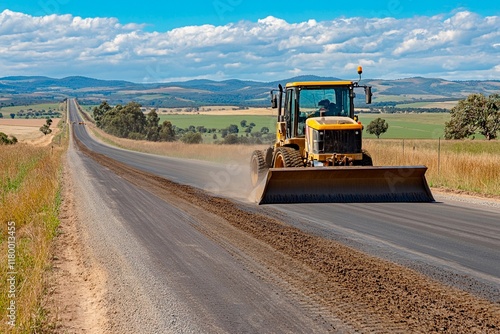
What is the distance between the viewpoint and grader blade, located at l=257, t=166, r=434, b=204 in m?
13.0

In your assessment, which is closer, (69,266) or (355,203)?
(69,266)

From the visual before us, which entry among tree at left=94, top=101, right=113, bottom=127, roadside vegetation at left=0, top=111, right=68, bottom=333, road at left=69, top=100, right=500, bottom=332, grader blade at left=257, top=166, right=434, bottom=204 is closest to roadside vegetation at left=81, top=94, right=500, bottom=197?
grader blade at left=257, top=166, right=434, bottom=204

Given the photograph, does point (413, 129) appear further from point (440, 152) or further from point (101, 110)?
point (101, 110)

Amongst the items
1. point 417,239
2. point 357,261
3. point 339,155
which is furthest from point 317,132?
point 357,261

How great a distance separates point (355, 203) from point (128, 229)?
5.39m

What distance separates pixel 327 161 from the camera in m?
13.6

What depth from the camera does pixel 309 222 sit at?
10.5 m

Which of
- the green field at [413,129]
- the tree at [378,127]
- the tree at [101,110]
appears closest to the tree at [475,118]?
the green field at [413,129]

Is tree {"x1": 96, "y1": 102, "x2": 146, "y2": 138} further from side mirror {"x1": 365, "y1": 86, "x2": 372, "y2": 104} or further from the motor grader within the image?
side mirror {"x1": 365, "y1": 86, "x2": 372, "y2": 104}

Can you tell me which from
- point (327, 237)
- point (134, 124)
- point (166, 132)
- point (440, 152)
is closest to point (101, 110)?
point (134, 124)

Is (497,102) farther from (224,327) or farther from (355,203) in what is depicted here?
(224,327)

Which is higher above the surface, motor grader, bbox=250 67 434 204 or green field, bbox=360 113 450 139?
motor grader, bbox=250 67 434 204

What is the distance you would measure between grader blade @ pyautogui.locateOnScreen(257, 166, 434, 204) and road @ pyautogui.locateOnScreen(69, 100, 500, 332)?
0.47 metres

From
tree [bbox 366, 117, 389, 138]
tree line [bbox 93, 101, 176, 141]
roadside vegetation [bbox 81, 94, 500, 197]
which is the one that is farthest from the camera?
tree line [bbox 93, 101, 176, 141]
